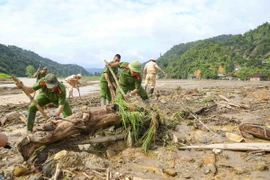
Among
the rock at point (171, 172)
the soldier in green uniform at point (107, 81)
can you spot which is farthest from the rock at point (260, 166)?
the soldier in green uniform at point (107, 81)

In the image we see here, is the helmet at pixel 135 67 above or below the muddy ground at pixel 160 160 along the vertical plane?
above

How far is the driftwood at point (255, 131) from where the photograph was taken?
15.1 feet

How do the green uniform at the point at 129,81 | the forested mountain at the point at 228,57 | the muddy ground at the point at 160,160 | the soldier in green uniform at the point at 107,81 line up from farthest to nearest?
1. the forested mountain at the point at 228,57
2. the soldier in green uniform at the point at 107,81
3. the green uniform at the point at 129,81
4. the muddy ground at the point at 160,160

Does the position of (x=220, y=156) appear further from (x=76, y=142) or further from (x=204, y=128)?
(x=76, y=142)

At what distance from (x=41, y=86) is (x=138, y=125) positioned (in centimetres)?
203

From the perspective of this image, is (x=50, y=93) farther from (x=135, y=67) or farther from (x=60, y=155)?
(x=135, y=67)

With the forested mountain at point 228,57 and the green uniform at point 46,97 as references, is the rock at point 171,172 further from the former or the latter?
the forested mountain at point 228,57

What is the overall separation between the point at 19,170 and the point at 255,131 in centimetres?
401

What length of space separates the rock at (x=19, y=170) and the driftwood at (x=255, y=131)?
3.83 meters

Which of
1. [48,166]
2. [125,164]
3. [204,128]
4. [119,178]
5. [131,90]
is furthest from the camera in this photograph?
[131,90]

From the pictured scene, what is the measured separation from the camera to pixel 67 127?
161 inches

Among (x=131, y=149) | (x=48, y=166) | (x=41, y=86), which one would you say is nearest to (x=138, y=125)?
(x=131, y=149)

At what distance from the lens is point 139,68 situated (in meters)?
5.76

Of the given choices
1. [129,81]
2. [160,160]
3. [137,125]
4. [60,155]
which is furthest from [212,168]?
[129,81]
